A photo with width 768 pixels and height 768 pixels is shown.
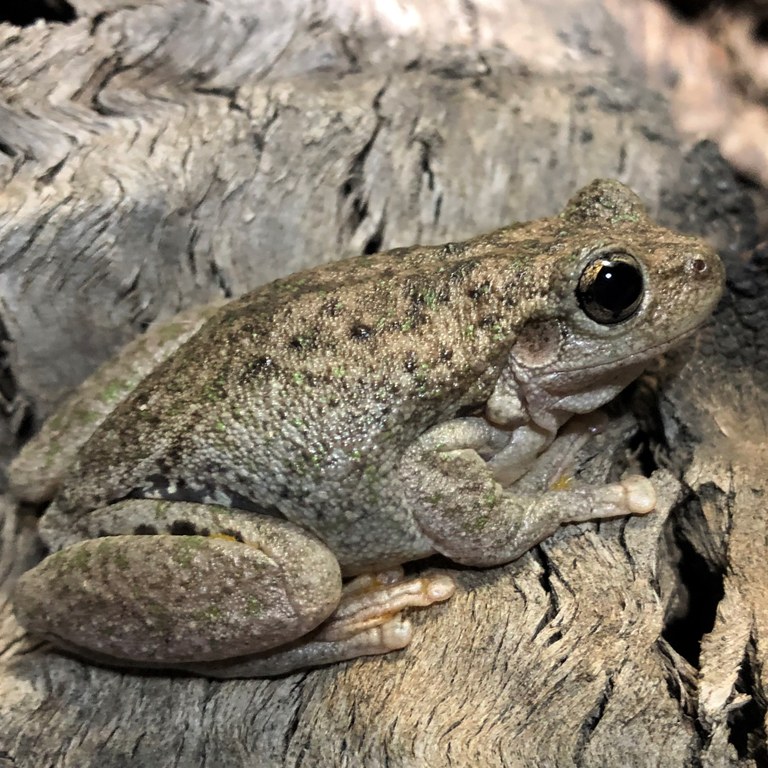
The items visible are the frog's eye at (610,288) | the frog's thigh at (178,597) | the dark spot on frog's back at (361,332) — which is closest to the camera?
the frog's thigh at (178,597)

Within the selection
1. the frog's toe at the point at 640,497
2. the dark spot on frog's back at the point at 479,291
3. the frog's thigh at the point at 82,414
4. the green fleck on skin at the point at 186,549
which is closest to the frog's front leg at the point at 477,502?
the frog's toe at the point at 640,497

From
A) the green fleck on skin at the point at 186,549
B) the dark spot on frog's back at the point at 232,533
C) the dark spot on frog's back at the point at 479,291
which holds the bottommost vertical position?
the dark spot on frog's back at the point at 232,533

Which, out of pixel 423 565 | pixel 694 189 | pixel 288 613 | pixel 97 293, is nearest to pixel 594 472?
pixel 423 565

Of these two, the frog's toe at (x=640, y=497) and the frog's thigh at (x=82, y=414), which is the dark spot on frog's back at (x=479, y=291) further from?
the frog's thigh at (x=82, y=414)

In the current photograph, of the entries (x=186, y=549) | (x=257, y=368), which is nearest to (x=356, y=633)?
(x=186, y=549)

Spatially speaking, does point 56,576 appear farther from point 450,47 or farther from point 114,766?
point 450,47

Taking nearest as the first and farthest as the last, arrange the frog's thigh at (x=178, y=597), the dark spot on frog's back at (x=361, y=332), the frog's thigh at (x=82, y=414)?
the frog's thigh at (x=178, y=597) < the dark spot on frog's back at (x=361, y=332) < the frog's thigh at (x=82, y=414)

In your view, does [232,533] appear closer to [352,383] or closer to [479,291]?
[352,383]
